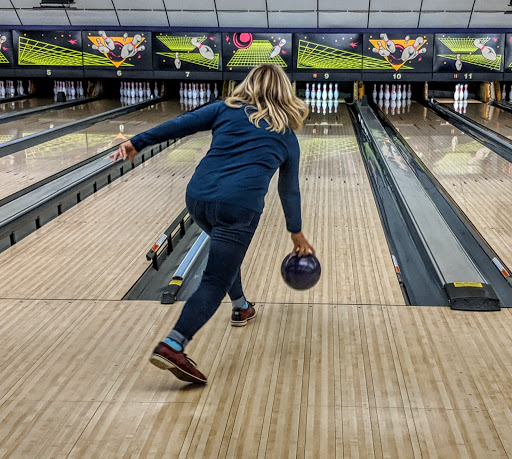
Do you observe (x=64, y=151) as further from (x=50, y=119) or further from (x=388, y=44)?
(x=388, y=44)

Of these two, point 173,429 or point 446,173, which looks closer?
point 173,429

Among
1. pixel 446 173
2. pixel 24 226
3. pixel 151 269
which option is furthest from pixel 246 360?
pixel 446 173

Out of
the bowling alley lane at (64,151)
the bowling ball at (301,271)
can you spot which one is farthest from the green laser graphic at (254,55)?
the bowling ball at (301,271)

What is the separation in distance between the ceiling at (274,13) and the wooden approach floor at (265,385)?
6.98m

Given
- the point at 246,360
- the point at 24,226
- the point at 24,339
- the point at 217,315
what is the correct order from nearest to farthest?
the point at 246,360
the point at 24,339
the point at 217,315
the point at 24,226

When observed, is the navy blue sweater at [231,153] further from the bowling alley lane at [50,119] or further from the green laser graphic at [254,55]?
the green laser graphic at [254,55]

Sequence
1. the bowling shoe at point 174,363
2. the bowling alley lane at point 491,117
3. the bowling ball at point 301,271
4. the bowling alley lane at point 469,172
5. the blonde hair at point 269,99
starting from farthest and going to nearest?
the bowling alley lane at point 491,117
the bowling alley lane at point 469,172
the bowling ball at point 301,271
the blonde hair at point 269,99
the bowling shoe at point 174,363

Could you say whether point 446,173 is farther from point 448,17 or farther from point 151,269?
point 448,17

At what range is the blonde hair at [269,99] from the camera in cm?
199

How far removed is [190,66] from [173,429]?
25.7ft

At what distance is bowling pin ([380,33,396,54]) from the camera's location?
882 cm

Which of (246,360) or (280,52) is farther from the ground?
(280,52)

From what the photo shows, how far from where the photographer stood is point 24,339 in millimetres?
2289

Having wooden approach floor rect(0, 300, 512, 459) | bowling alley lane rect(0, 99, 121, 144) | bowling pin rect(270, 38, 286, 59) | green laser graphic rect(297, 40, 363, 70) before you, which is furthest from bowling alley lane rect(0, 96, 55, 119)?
wooden approach floor rect(0, 300, 512, 459)
